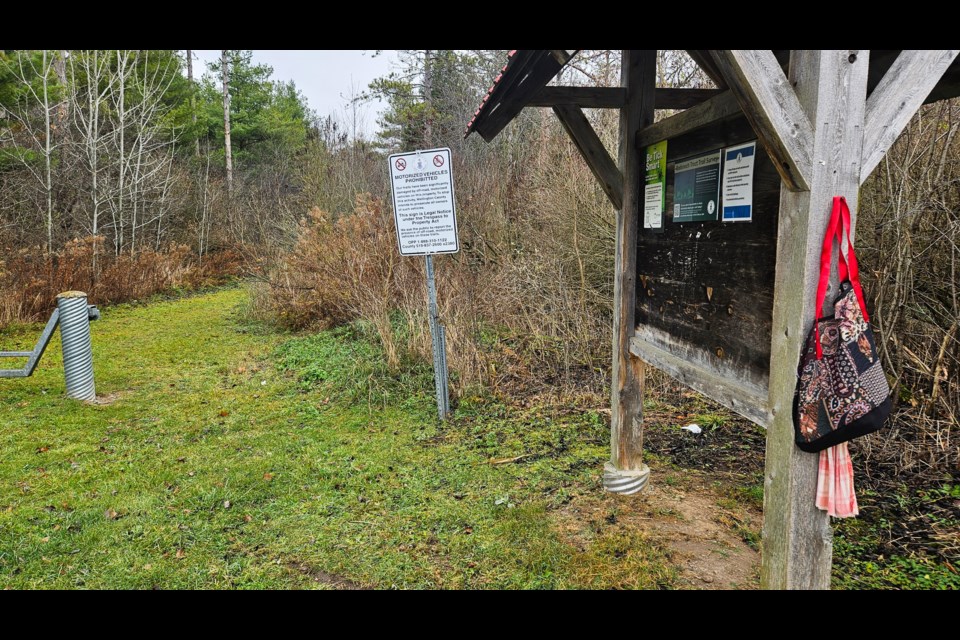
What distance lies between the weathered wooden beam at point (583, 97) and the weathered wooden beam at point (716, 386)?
171 cm

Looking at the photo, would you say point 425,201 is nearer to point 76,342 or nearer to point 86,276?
point 76,342

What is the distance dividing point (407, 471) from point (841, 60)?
4372 millimetres

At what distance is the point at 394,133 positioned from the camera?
24.5m

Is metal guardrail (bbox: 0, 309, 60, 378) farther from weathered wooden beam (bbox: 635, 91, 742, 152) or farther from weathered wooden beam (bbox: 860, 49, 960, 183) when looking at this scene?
weathered wooden beam (bbox: 860, 49, 960, 183)

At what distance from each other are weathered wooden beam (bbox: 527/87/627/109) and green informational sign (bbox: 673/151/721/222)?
100cm

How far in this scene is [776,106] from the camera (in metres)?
2.38

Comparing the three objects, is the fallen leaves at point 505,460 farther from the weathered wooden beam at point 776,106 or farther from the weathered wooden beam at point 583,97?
the weathered wooden beam at point 776,106

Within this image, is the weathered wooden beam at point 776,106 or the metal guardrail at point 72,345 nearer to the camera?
the weathered wooden beam at point 776,106

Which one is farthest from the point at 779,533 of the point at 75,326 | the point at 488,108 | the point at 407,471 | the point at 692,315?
the point at 75,326

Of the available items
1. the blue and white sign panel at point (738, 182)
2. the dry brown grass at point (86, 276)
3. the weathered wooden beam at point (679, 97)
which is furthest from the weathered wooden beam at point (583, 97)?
the dry brown grass at point (86, 276)

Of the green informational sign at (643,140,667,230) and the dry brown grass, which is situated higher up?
the green informational sign at (643,140,667,230)

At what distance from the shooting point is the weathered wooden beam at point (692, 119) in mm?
3039

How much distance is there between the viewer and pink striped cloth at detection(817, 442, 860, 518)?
2455mm

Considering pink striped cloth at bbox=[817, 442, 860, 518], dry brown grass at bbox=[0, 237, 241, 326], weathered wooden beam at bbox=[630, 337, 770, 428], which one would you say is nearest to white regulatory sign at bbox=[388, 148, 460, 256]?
weathered wooden beam at bbox=[630, 337, 770, 428]
